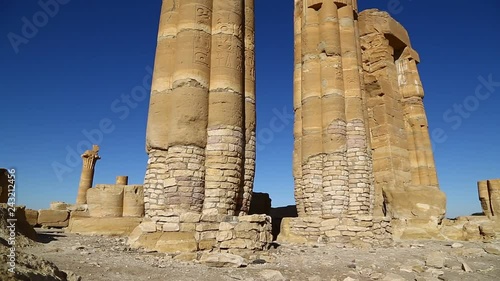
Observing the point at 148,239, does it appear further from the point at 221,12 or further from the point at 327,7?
the point at 327,7

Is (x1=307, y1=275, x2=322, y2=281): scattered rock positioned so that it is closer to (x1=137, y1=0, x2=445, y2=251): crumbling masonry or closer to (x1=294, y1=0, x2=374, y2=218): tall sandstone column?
(x1=137, y1=0, x2=445, y2=251): crumbling masonry

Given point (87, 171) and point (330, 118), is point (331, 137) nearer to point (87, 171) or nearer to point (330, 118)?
point (330, 118)

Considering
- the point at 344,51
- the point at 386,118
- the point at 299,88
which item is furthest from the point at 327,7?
the point at 386,118

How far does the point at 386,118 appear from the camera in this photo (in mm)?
16734

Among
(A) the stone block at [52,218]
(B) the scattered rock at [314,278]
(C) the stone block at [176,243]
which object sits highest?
(A) the stone block at [52,218]

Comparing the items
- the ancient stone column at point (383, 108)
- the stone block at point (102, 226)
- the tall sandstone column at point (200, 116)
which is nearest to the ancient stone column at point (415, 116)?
the ancient stone column at point (383, 108)

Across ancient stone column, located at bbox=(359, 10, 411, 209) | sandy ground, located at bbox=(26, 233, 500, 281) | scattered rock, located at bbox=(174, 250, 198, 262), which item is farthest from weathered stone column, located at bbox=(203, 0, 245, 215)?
ancient stone column, located at bbox=(359, 10, 411, 209)

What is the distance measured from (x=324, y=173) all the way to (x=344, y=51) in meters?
5.56

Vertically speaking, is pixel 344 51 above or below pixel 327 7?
below

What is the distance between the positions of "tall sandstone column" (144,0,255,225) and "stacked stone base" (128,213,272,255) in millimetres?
251

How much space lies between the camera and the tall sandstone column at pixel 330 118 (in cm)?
1250

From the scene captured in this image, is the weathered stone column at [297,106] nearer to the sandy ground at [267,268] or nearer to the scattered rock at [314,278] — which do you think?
the sandy ground at [267,268]

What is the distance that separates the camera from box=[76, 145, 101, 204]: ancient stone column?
2549 cm

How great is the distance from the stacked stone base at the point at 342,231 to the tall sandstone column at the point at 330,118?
63 cm
